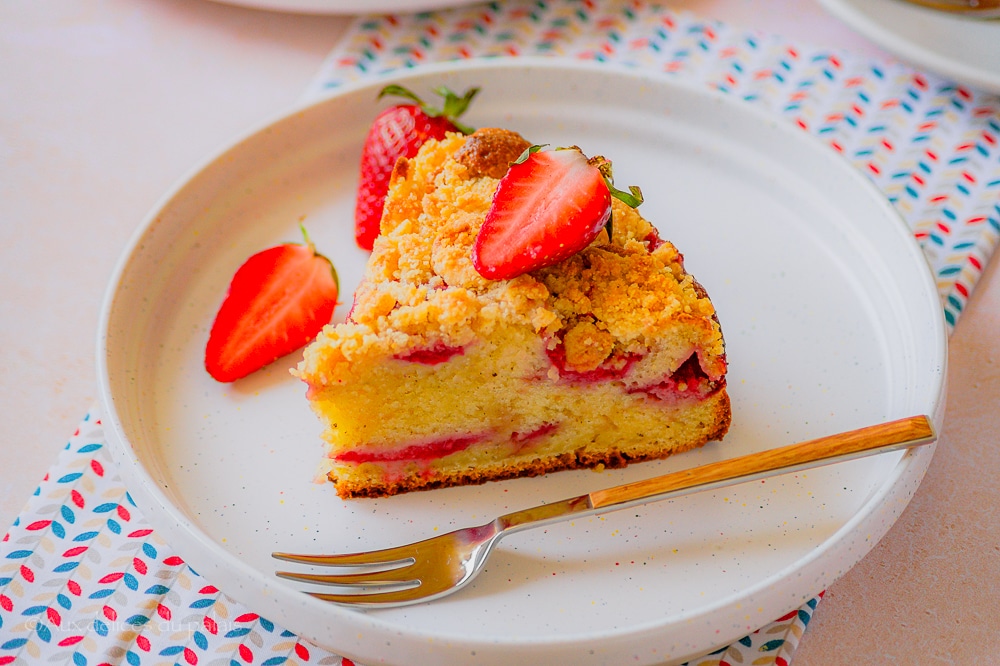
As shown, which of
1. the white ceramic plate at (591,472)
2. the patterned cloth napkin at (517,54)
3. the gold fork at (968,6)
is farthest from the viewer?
the gold fork at (968,6)

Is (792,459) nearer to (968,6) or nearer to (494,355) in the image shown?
(494,355)

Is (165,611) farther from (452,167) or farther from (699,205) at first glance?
(699,205)

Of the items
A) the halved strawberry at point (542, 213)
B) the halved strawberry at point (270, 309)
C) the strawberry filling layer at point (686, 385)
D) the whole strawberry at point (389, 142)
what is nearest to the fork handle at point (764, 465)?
the strawberry filling layer at point (686, 385)

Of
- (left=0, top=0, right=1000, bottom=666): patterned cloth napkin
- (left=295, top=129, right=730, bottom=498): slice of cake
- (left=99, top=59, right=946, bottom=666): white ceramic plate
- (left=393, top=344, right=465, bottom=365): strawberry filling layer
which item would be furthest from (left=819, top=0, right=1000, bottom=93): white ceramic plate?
(left=393, top=344, right=465, bottom=365): strawberry filling layer

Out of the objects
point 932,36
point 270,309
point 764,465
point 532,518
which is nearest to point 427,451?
point 532,518

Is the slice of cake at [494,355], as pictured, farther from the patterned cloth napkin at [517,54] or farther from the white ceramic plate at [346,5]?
the white ceramic plate at [346,5]

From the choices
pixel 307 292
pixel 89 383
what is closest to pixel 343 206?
pixel 307 292

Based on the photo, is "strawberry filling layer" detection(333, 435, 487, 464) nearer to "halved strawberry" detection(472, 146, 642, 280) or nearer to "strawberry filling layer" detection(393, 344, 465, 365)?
"strawberry filling layer" detection(393, 344, 465, 365)

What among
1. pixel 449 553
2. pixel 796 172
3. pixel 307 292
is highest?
pixel 796 172
